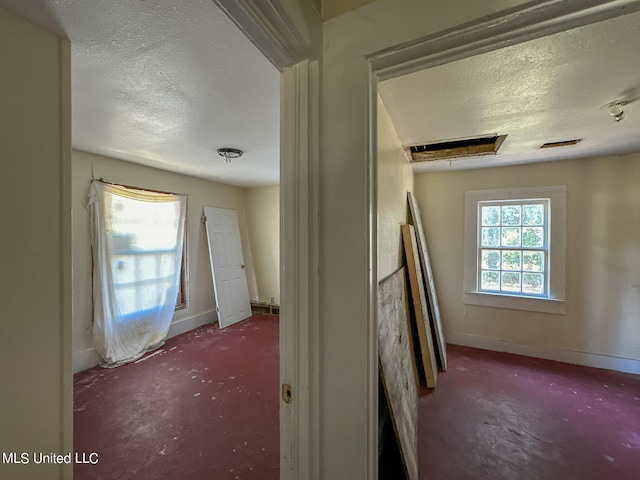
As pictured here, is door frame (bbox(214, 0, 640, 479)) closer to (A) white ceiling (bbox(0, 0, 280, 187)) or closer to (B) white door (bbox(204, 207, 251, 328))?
(A) white ceiling (bbox(0, 0, 280, 187))

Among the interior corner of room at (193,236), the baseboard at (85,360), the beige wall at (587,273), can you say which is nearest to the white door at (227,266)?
the interior corner of room at (193,236)

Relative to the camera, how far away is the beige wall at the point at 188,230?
104 inches

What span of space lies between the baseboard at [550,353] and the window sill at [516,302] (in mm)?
420

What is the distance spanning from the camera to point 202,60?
1.25 meters

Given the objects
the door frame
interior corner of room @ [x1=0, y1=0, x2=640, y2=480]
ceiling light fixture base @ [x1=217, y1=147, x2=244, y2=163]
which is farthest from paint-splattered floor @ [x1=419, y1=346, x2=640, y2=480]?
ceiling light fixture base @ [x1=217, y1=147, x2=244, y2=163]

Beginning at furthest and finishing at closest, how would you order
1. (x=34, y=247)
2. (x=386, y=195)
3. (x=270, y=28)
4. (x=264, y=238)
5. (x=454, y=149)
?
(x=264, y=238) < (x=454, y=149) < (x=386, y=195) < (x=34, y=247) < (x=270, y=28)

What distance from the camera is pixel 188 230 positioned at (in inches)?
150

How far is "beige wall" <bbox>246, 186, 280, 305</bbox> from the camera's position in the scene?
4531 millimetres

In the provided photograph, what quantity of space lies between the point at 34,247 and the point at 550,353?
427 cm

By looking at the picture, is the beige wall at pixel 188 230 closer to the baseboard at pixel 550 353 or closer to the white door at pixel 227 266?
the white door at pixel 227 266

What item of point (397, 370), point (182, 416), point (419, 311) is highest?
point (419, 311)

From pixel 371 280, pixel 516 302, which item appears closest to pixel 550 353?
pixel 516 302

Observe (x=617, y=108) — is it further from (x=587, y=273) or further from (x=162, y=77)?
(x=162, y=77)

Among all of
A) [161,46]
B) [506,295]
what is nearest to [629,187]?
[506,295]
